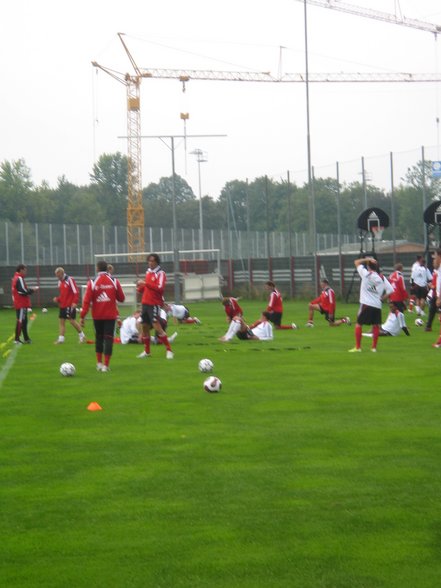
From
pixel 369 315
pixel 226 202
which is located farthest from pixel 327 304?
pixel 226 202

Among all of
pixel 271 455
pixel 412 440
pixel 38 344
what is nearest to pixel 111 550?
pixel 271 455

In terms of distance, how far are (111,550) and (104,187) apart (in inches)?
5808

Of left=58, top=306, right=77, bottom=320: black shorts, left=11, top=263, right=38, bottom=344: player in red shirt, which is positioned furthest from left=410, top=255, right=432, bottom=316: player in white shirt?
left=11, top=263, right=38, bottom=344: player in red shirt

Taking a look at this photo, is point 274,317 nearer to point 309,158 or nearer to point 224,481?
point 224,481

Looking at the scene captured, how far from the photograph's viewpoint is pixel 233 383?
1778 cm

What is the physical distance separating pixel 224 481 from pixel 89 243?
204ft

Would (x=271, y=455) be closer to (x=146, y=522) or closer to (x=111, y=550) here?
(x=146, y=522)

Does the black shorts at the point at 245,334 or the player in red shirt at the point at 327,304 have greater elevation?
the player in red shirt at the point at 327,304

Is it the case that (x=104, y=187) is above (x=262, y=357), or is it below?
above

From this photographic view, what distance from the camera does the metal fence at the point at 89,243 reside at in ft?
217

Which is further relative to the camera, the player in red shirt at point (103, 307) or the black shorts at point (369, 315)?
the black shorts at point (369, 315)

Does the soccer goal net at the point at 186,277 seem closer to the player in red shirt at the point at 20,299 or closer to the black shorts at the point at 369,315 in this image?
the player in red shirt at the point at 20,299

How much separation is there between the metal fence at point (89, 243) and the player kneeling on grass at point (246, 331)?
32.6 meters

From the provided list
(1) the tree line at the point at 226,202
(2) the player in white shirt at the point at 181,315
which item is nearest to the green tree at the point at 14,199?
(1) the tree line at the point at 226,202
